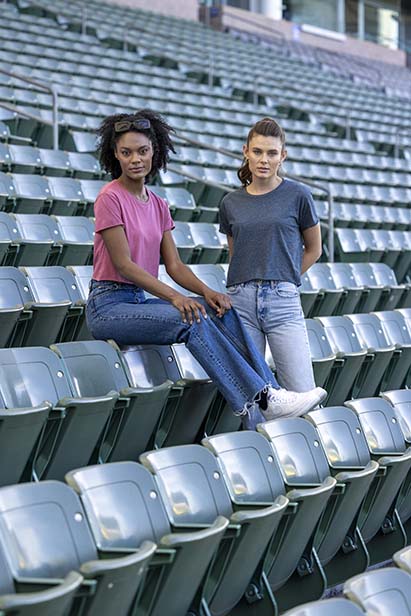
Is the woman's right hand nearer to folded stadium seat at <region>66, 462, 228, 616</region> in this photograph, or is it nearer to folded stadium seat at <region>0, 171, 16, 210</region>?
folded stadium seat at <region>66, 462, 228, 616</region>

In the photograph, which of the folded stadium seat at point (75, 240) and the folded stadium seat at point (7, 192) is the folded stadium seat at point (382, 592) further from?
the folded stadium seat at point (7, 192)

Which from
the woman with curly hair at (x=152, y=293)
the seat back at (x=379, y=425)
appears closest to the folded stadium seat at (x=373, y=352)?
the seat back at (x=379, y=425)

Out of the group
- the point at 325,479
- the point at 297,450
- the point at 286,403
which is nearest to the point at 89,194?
the point at 286,403

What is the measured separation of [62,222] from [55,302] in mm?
975

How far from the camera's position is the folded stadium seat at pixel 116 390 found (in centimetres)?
233

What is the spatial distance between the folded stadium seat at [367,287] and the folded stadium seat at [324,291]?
0.52 feet

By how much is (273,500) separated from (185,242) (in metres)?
2.16

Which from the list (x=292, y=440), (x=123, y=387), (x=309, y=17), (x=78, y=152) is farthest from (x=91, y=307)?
(x=309, y=17)

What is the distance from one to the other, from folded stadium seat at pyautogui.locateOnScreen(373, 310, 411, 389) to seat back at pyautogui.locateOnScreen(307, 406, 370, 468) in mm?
1010

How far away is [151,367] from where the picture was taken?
2582 millimetres

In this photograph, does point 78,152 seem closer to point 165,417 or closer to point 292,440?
point 165,417

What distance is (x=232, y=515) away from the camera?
5.77 feet

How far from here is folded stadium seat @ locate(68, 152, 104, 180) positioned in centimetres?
477

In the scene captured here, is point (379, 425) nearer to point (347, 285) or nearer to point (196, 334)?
point (196, 334)
